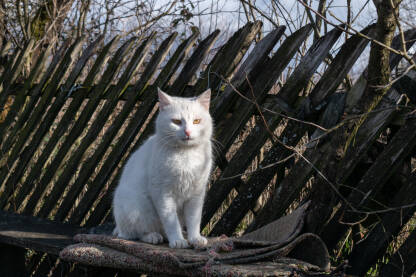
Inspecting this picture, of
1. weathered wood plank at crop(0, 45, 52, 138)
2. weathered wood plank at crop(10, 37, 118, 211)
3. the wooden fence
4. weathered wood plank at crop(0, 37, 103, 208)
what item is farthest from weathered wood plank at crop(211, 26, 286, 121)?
weathered wood plank at crop(0, 45, 52, 138)

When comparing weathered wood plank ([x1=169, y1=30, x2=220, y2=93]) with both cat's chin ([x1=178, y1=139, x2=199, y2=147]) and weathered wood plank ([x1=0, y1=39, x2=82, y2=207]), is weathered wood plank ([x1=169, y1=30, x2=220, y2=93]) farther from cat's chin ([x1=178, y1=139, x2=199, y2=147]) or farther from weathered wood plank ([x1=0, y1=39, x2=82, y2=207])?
weathered wood plank ([x1=0, y1=39, x2=82, y2=207])

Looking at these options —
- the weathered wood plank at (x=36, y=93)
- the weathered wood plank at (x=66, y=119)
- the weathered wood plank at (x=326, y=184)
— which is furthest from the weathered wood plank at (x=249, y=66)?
the weathered wood plank at (x=36, y=93)

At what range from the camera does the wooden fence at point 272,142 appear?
1.79m

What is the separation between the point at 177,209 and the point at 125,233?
0.96 feet

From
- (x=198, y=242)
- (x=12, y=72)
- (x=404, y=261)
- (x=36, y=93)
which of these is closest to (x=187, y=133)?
(x=198, y=242)

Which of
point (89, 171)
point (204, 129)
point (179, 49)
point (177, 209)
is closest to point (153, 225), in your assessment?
point (177, 209)

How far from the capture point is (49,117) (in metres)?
3.50

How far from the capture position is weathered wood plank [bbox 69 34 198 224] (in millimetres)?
2842

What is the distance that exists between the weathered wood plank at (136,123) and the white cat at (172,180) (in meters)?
0.55

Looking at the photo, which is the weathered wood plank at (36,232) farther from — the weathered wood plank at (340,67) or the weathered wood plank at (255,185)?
the weathered wood plank at (340,67)

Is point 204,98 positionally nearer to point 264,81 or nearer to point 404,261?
point 264,81

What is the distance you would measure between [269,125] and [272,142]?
0.33 m

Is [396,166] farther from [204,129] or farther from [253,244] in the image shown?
[204,129]

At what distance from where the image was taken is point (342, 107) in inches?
78.5
